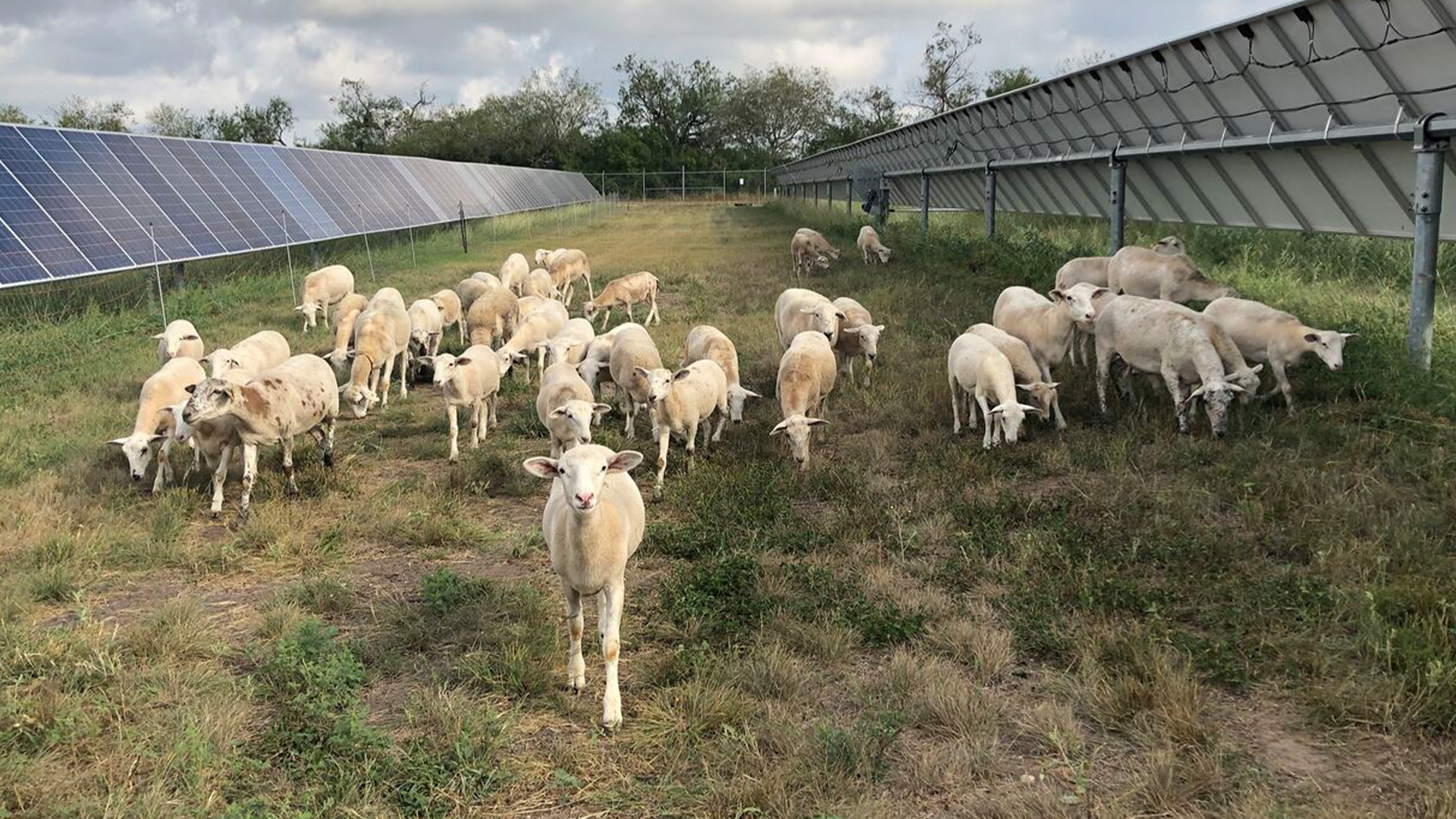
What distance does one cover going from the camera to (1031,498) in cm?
714

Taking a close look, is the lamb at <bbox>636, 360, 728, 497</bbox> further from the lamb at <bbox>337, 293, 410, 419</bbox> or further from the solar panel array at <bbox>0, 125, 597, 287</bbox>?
the solar panel array at <bbox>0, 125, 597, 287</bbox>

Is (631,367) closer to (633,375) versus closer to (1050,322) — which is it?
(633,375)

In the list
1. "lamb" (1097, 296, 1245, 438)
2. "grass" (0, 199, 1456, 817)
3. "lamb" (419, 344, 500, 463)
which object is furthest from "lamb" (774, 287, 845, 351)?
"lamb" (419, 344, 500, 463)

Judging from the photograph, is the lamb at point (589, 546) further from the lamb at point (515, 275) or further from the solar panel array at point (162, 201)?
the lamb at point (515, 275)

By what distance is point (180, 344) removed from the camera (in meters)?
10.9

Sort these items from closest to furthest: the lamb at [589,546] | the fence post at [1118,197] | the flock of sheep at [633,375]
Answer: the lamb at [589,546]
the flock of sheep at [633,375]
the fence post at [1118,197]

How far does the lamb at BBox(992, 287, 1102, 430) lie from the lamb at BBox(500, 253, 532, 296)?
32.5 feet

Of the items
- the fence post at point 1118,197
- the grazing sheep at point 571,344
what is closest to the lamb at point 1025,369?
the grazing sheep at point 571,344

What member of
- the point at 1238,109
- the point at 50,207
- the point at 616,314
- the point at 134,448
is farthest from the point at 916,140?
the point at 134,448

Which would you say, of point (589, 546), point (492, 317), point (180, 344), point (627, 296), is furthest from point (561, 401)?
point (627, 296)

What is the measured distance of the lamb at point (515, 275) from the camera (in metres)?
17.9

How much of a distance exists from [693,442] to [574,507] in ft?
14.3

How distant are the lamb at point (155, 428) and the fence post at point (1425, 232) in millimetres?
11029

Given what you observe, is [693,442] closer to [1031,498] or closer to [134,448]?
[1031,498]
